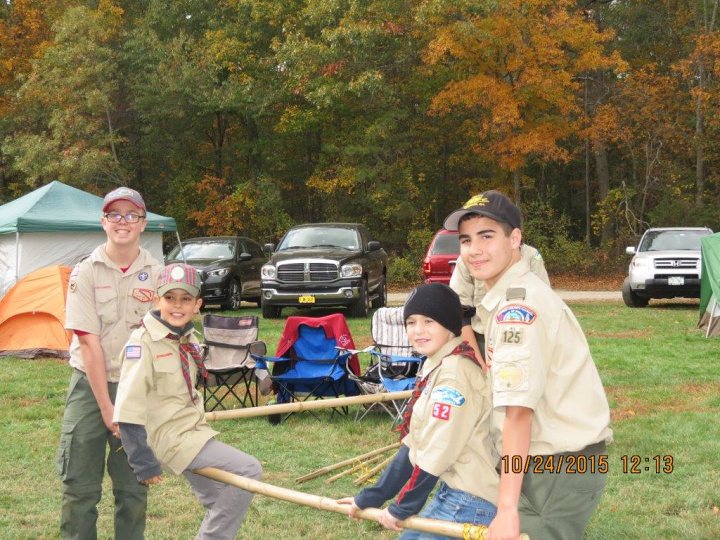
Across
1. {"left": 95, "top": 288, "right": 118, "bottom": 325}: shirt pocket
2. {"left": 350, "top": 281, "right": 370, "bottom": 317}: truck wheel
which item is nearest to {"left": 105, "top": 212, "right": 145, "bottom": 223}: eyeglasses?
{"left": 95, "top": 288, "right": 118, "bottom": 325}: shirt pocket

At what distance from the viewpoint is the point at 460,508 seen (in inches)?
111

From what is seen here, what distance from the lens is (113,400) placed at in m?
4.09

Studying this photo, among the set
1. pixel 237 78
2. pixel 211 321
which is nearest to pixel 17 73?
pixel 237 78

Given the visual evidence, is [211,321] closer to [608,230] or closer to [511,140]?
[511,140]

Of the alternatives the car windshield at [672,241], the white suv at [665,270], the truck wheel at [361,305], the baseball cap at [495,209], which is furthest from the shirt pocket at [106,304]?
the car windshield at [672,241]

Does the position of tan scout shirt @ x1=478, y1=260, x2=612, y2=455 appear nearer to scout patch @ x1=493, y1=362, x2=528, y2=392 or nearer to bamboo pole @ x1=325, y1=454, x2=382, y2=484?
scout patch @ x1=493, y1=362, x2=528, y2=392

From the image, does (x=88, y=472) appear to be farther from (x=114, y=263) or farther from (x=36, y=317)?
(x=36, y=317)

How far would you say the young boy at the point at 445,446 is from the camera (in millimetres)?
2789

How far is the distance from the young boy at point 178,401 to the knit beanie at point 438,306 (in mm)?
1146

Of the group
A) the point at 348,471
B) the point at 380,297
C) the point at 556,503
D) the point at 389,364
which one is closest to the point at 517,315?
the point at 556,503

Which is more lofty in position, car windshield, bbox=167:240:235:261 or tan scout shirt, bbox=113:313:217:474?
tan scout shirt, bbox=113:313:217:474

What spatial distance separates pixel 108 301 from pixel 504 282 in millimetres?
2038

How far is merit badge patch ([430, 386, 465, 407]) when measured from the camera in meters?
2.81

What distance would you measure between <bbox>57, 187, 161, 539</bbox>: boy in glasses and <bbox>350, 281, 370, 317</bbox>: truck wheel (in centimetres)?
1233
